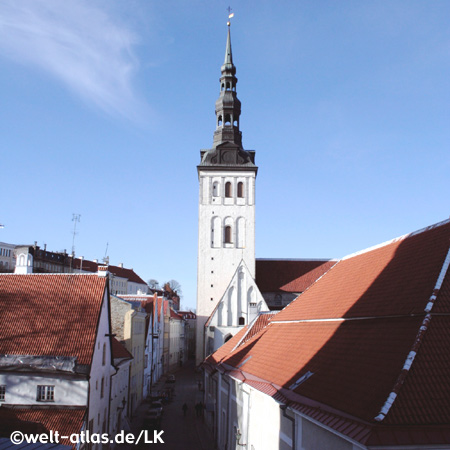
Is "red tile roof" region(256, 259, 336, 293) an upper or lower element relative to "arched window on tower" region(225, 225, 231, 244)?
lower

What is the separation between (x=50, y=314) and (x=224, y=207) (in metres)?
33.9

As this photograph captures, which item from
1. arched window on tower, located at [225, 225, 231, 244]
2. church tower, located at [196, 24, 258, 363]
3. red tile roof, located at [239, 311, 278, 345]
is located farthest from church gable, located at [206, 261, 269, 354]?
red tile roof, located at [239, 311, 278, 345]

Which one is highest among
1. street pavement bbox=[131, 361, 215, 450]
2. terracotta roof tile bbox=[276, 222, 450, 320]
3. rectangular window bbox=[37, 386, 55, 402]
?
terracotta roof tile bbox=[276, 222, 450, 320]

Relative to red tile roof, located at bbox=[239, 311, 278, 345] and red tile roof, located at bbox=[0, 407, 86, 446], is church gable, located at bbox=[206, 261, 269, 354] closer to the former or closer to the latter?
red tile roof, located at bbox=[239, 311, 278, 345]

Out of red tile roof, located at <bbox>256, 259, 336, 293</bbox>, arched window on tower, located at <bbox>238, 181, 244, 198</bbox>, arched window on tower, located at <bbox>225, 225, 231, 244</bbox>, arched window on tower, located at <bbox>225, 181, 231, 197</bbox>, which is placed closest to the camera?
red tile roof, located at <bbox>256, 259, 336, 293</bbox>

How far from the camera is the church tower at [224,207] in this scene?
176ft

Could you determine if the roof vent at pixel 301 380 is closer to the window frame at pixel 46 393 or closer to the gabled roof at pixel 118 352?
the window frame at pixel 46 393

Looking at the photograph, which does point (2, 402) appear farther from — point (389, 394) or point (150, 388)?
point (150, 388)

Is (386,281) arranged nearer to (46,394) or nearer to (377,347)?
(377,347)

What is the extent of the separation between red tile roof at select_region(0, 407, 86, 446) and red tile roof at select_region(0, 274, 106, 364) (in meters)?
2.01

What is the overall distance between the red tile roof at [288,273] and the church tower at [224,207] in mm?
2527

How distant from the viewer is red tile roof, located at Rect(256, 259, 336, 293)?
5436 centimetres

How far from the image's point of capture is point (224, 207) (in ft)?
180

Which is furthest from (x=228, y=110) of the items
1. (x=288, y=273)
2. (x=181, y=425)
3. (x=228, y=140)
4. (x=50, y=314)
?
(x=50, y=314)
